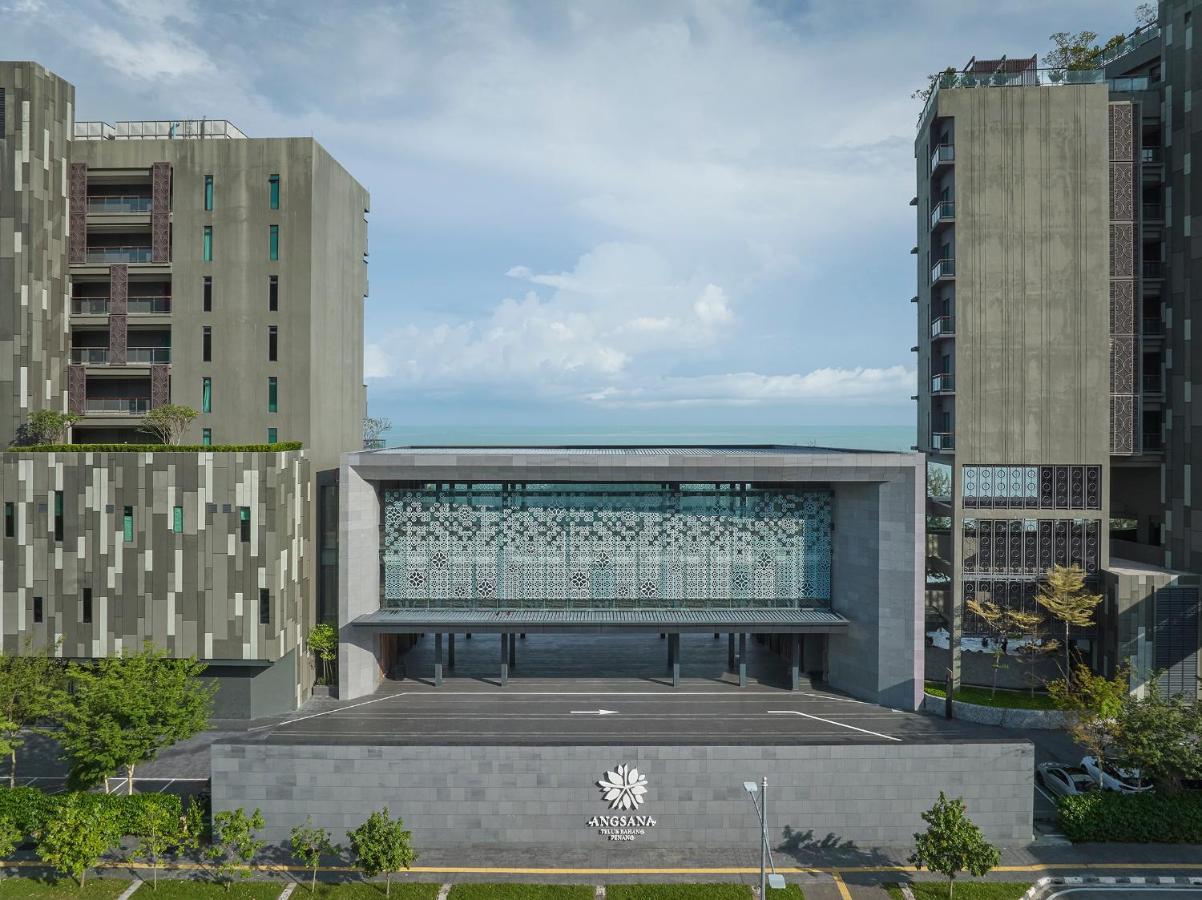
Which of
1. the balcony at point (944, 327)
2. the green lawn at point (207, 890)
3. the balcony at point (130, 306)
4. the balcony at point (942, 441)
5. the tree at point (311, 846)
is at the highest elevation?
the balcony at point (130, 306)

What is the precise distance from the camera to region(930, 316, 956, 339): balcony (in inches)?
1581

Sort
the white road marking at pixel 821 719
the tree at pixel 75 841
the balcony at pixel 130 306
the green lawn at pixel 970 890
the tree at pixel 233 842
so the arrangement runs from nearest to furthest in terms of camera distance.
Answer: the tree at pixel 75 841
the green lawn at pixel 970 890
the tree at pixel 233 842
the white road marking at pixel 821 719
the balcony at pixel 130 306

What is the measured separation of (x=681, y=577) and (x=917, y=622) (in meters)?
12.5

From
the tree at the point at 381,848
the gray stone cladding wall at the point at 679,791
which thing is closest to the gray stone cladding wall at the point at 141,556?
the gray stone cladding wall at the point at 679,791

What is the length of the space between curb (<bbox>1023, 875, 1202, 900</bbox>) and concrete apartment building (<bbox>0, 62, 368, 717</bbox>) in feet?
112

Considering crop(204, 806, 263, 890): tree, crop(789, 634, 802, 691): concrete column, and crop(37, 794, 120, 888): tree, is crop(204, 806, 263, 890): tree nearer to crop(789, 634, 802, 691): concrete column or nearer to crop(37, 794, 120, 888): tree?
crop(37, 794, 120, 888): tree

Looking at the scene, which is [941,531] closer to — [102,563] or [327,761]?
[327,761]

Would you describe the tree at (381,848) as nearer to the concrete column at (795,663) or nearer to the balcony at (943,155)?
the concrete column at (795,663)

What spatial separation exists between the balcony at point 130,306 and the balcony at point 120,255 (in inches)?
87.0

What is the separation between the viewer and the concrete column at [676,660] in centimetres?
3966

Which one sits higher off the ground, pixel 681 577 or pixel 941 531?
pixel 941 531

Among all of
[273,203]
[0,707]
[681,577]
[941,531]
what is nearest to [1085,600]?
[941,531]

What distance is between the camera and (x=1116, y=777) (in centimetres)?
3086

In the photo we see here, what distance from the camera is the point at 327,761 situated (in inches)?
1088
